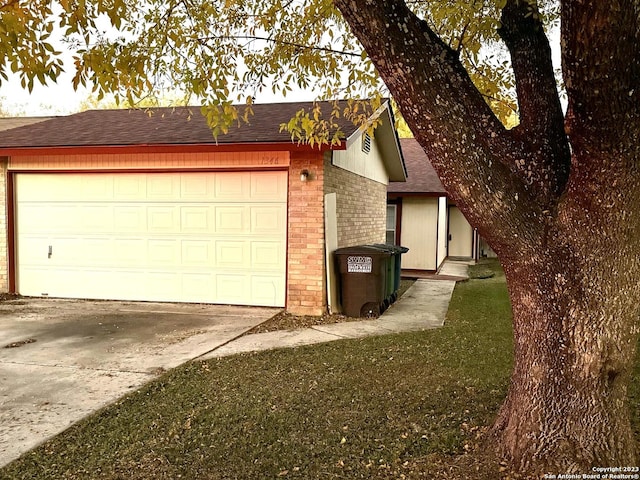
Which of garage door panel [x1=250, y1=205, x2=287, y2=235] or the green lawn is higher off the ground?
garage door panel [x1=250, y1=205, x2=287, y2=235]

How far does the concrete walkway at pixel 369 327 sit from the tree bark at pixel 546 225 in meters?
3.67

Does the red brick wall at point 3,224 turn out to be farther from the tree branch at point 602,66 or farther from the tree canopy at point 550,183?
the tree branch at point 602,66

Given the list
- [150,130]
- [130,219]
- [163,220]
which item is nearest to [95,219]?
[130,219]

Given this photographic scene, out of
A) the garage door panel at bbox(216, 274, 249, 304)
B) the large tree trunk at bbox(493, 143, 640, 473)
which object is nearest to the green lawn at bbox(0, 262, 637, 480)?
the large tree trunk at bbox(493, 143, 640, 473)

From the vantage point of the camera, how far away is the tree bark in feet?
9.43

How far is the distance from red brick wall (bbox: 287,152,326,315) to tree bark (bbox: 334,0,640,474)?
501cm

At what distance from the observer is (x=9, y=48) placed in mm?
3400

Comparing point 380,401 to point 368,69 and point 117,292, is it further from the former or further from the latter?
point 117,292

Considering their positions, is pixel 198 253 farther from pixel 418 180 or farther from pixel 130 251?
pixel 418 180

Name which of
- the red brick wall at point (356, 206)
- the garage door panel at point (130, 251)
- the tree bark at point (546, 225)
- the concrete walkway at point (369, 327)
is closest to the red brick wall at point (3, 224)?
the garage door panel at point (130, 251)

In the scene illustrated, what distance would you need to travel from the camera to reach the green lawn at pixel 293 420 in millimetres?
3377

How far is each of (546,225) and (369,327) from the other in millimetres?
4791

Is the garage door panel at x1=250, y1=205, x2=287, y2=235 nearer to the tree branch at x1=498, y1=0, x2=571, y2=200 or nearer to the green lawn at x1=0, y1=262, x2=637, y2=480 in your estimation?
the green lawn at x1=0, y1=262, x2=637, y2=480

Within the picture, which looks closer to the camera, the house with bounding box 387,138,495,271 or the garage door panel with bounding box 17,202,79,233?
the garage door panel with bounding box 17,202,79,233
